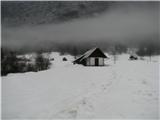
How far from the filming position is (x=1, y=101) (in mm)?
6680

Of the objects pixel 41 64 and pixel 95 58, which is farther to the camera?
pixel 95 58

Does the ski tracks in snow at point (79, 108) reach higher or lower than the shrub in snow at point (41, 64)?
lower

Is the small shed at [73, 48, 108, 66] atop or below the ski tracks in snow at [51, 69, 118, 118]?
atop

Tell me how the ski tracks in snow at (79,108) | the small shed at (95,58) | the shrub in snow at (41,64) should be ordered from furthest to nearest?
the small shed at (95,58) → the shrub in snow at (41,64) → the ski tracks in snow at (79,108)

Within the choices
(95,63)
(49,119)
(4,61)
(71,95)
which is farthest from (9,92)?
(95,63)

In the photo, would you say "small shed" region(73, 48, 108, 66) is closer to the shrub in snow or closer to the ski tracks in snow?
the shrub in snow

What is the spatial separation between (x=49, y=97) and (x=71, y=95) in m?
0.96

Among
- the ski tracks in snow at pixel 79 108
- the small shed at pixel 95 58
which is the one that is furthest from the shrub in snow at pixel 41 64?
the ski tracks in snow at pixel 79 108

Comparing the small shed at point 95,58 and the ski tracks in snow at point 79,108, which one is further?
the small shed at point 95,58

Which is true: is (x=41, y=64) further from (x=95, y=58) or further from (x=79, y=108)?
(x=79, y=108)

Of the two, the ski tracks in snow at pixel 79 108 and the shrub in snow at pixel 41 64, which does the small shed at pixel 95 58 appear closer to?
the shrub in snow at pixel 41 64

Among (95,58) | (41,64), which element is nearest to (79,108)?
(41,64)

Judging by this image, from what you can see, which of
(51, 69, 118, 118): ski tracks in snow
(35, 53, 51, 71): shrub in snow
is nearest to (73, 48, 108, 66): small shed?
(35, 53, 51, 71): shrub in snow

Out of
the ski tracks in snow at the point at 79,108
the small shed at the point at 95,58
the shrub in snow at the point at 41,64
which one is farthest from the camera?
the small shed at the point at 95,58
